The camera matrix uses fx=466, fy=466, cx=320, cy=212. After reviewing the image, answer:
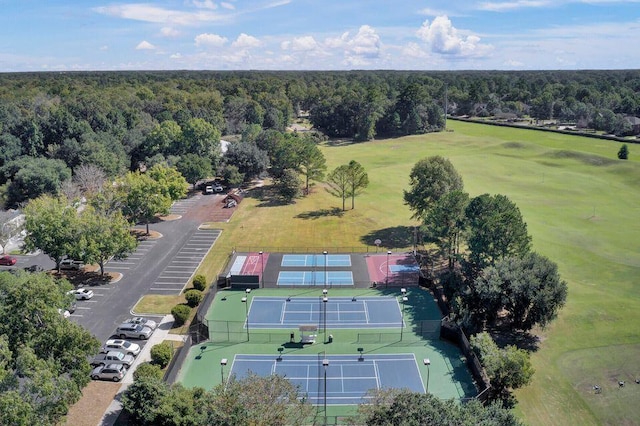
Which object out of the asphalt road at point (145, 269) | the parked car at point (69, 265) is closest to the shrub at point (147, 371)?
the asphalt road at point (145, 269)

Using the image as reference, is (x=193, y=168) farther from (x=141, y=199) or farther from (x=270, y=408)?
(x=270, y=408)

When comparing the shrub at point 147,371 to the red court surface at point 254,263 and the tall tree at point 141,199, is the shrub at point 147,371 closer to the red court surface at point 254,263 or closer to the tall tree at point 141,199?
the red court surface at point 254,263

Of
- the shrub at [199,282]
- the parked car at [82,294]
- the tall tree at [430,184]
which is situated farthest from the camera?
the tall tree at [430,184]

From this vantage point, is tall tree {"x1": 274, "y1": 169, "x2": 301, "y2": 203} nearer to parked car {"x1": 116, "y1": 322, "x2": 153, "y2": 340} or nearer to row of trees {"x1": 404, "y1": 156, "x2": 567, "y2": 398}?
row of trees {"x1": 404, "y1": 156, "x2": 567, "y2": 398}

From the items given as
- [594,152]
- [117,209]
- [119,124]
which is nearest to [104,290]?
[117,209]

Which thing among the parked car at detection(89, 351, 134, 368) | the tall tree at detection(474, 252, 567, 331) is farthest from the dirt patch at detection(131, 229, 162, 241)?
the tall tree at detection(474, 252, 567, 331)
